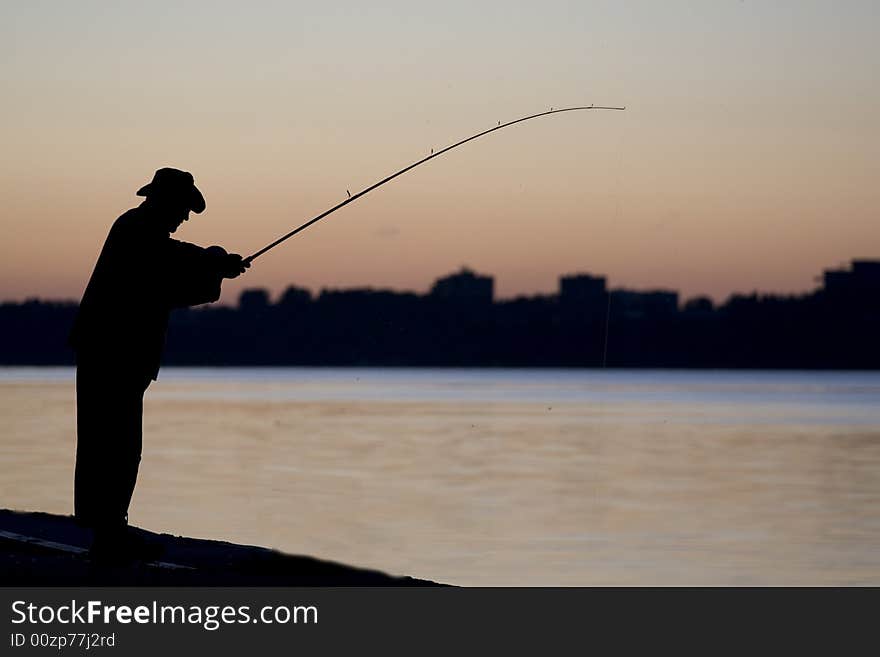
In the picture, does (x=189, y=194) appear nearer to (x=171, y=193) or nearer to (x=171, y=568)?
(x=171, y=193)

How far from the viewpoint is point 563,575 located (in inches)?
590

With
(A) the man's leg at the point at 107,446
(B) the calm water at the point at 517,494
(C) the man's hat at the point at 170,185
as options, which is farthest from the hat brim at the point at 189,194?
(B) the calm water at the point at 517,494

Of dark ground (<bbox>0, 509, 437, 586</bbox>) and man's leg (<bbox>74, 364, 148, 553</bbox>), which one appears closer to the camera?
dark ground (<bbox>0, 509, 437, 586</bbox>)

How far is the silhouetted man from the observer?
25.8 feet

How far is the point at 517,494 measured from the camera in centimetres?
2350

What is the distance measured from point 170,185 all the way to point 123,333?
2.62ft

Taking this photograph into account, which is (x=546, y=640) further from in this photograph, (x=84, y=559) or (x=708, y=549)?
(x=708, y=549)

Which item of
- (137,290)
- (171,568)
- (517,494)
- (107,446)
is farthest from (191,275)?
(517,494)

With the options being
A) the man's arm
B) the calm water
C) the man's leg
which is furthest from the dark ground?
the calm water

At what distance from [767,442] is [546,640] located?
3248 centimetres

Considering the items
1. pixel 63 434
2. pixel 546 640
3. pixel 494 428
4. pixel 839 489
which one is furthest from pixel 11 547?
pixel 494 428

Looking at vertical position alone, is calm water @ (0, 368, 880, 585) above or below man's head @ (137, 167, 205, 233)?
below

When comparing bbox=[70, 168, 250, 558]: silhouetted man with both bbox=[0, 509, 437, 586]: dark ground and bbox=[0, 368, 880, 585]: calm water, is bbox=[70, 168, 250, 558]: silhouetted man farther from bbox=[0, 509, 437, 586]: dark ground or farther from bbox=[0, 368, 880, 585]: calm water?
bbox=[0, 368, 880, 585]: calm water

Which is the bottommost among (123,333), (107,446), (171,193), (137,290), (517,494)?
(517,494)
